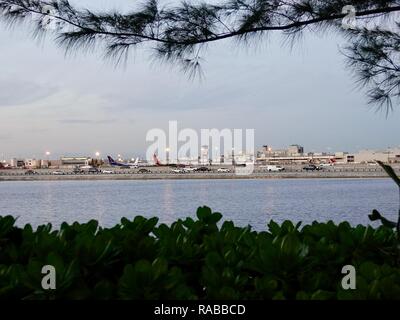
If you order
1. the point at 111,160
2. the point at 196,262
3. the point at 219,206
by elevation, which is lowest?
the point at 219,206

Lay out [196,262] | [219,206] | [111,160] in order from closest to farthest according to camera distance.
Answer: [196,262]
[219,206]
[111,160]

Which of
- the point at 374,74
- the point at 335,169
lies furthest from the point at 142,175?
the point at 374,74

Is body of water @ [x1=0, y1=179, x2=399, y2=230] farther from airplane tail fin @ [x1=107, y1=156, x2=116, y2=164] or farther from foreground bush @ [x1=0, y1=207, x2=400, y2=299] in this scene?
airplane tail fin @ [x1=107, y1=156, x2=116, y2=164]

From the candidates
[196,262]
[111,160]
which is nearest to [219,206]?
[196,262]

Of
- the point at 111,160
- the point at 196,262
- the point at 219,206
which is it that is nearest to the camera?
the point at 196,262

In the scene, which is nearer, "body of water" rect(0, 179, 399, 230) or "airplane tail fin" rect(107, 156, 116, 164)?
"body of water" rect(0, 179, 399, 230)

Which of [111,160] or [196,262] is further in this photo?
[111,160]

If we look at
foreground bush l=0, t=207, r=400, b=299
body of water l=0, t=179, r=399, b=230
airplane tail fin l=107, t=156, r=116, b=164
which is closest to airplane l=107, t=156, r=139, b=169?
airplane tail fin l=107, t=156, r=116, b=164

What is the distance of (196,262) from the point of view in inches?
78.7

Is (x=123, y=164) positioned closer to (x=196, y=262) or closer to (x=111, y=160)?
(x=111, y=160)

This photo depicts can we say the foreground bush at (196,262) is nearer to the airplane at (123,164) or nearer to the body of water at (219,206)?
the body of water at (219,206)

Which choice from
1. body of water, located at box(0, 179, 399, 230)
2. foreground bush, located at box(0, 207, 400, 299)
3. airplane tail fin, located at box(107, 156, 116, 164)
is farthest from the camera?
airplane tail fin, located at box(107, 156, 116, 164)

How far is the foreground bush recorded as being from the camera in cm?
155

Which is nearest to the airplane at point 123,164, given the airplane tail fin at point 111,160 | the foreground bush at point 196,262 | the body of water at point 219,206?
the airplane tail fin at point 111,160
